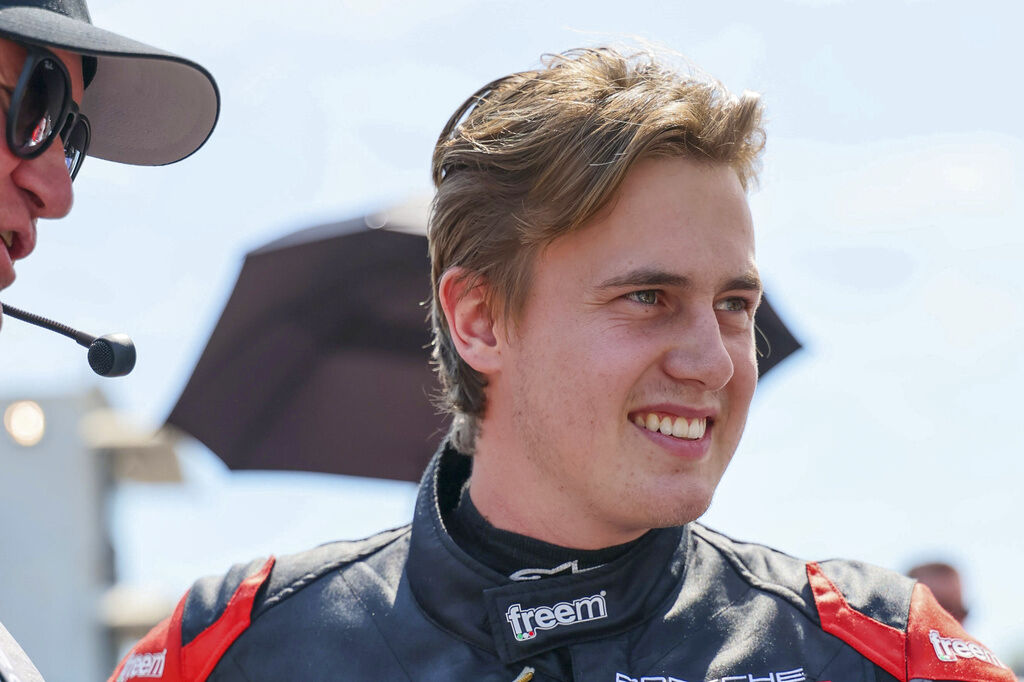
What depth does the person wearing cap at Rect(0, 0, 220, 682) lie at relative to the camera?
1817 mm

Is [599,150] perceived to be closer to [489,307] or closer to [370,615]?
[489,307]

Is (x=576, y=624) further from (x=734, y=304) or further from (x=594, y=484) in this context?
(x=734, y=304)

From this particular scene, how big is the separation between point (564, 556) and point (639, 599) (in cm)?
17

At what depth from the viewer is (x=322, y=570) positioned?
263cm

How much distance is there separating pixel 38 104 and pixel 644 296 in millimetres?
1120

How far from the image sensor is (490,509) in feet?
8.36

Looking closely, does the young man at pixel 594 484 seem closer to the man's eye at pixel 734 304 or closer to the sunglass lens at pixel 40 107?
the man's eye at pixel 734 304

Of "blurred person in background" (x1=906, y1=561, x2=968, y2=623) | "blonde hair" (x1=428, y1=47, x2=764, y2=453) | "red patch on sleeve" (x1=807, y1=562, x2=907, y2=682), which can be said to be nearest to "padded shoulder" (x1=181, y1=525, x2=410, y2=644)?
"blonde hair" (x1=428, y1=47, x2=764, y2=453)

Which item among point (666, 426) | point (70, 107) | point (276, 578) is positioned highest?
point (70, 107)

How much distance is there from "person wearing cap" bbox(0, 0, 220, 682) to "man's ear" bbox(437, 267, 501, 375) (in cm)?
62

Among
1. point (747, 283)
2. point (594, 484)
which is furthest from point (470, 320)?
point (747, 283)

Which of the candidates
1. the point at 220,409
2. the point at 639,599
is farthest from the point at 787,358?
the point at 220,409

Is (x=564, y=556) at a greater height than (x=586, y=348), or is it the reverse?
(x=586, y=348)

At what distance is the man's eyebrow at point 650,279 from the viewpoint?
2285 millimetres
